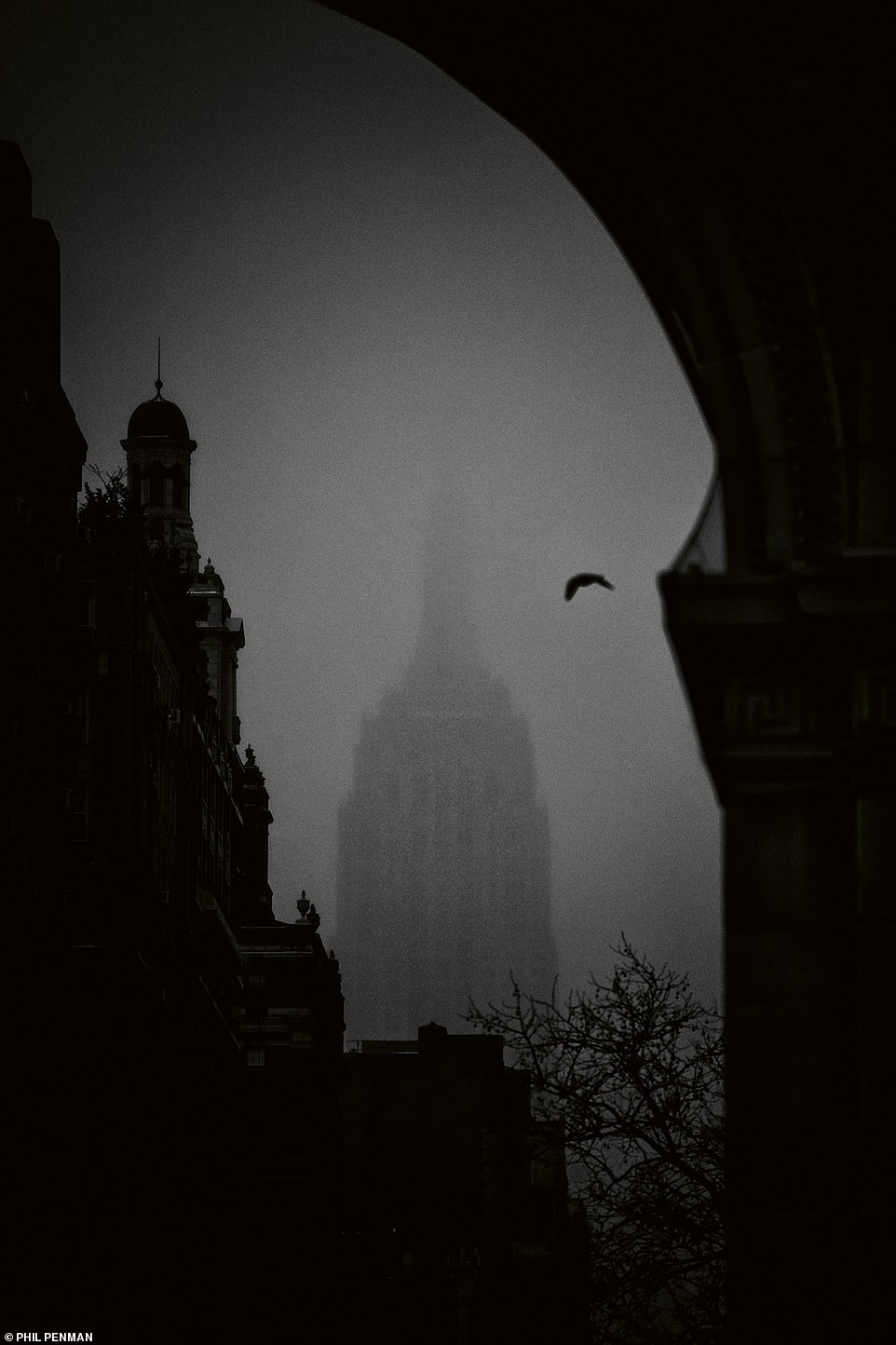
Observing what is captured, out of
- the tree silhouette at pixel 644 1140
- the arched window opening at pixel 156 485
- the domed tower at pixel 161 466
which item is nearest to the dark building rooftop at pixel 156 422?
the domed tower at pixel 161 466

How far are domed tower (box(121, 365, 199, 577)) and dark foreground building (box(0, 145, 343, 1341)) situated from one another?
0.40 feet

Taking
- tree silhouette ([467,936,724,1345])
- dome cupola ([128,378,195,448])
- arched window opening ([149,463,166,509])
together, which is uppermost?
dome cupola ([128,378,195,448])

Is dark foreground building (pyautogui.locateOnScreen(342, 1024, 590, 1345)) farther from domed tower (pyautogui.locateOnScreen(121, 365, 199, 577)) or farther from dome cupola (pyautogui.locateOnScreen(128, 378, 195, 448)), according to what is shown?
dome cupola (pyautogui.locateOnScreen(128, 378, 195, 448))

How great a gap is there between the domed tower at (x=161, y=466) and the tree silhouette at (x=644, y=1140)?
67.9 metres

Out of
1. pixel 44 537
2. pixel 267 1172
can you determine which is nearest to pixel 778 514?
pixel 44 537

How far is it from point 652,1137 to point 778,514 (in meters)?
15.9

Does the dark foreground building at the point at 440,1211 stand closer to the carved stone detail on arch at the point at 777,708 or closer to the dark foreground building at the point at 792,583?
the dark foreground building at the point at 792,583

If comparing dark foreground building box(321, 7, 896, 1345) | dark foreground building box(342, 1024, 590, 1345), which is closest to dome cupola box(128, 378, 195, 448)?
dark foreground building box(342, 1024, 590, 1345)

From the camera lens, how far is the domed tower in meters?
95.4

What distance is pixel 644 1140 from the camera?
88.6 ft

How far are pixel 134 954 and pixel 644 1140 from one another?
105 ft

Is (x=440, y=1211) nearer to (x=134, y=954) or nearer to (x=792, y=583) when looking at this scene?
(x=134, y=954)

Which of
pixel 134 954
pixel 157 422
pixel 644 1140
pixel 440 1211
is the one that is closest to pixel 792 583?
pixel 644 1140

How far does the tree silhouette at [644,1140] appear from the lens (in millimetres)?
25328
